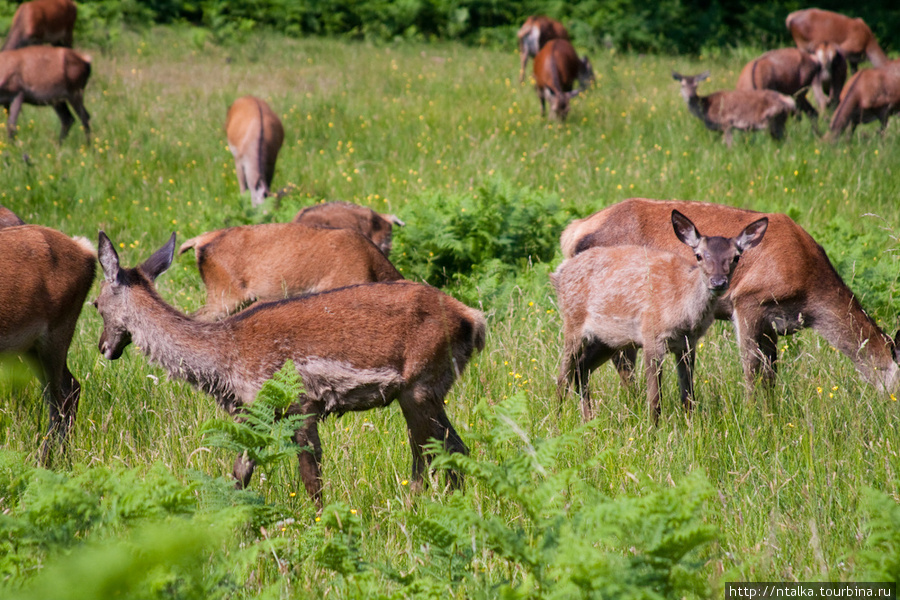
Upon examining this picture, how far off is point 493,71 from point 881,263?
1321cm

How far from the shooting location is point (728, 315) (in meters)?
6.76

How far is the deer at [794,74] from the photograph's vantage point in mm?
16156

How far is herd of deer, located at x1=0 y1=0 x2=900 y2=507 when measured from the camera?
195 inches

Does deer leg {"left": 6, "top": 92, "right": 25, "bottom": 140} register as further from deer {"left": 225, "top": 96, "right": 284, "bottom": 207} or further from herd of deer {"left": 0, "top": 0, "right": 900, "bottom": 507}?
herd of deer {"left": 0, "top": 0, "right": 900, "bottom": 507}

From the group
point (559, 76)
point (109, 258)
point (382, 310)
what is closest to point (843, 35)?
point (559, 76)

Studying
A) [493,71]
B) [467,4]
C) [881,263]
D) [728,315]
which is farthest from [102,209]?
[467,4]

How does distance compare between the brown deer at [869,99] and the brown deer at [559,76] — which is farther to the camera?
the brown deer at [559,76]

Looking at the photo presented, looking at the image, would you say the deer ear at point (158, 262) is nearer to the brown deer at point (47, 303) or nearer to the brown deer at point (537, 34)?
the brown deer at point (47, 303)

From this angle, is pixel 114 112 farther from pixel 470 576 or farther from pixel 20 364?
pixel 470 576

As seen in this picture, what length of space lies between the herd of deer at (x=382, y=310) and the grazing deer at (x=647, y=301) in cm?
1

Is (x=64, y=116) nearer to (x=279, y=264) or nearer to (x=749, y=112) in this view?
(x=279, y=264)

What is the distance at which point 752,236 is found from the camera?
20.1ft

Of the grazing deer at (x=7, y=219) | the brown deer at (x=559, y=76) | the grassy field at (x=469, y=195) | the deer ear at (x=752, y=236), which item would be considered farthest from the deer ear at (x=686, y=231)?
the brown deer at (x=559, y=76)

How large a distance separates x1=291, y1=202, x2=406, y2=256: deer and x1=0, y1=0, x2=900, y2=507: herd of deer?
18mm
